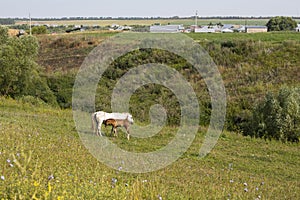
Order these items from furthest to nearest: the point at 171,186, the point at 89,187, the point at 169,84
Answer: the point at 169,84 < the point at 171,186 < the point at 89,187

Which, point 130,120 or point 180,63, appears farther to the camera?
point 180,63

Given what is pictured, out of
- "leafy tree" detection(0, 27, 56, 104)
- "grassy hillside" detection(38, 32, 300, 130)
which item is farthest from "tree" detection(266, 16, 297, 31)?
"leafy tree" detection(0, 27, 56, 104)

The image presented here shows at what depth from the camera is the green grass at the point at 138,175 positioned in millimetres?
5496

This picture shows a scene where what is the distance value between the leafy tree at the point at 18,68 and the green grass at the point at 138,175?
11.9 metres

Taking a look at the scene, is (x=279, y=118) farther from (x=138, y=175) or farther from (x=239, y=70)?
(x=239, y=70)

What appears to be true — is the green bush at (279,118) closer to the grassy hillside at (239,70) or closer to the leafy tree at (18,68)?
the grassy hillside at (239,70)

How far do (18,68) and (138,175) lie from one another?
2148 cm

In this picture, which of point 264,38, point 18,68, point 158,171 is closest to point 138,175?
point 158,171

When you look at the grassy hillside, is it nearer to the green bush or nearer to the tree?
the green bush

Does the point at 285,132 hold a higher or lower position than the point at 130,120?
lower

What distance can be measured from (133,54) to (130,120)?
89.2 ft

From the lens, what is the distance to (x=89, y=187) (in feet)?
19.2

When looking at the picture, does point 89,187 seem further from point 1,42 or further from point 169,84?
point 1,42

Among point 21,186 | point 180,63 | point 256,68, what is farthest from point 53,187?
point 180,63
